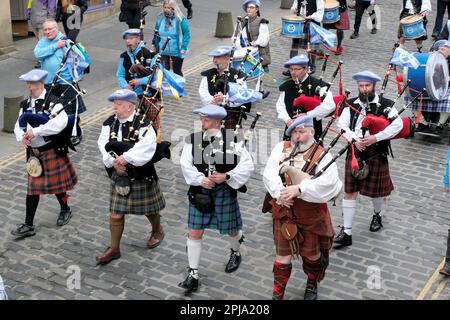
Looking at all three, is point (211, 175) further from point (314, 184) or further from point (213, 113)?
point (314, 184)

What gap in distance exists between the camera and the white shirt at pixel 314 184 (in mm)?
6168

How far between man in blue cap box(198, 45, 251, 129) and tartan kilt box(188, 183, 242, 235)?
2.09m

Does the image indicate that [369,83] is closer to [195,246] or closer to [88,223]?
[195,246]

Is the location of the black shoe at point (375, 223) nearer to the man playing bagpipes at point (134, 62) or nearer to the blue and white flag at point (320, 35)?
the man playing bagpipes at point (134, 62)

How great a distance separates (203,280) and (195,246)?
450 mm

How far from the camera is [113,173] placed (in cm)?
730

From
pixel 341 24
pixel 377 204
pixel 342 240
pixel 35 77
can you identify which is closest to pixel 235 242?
pixel 342 240

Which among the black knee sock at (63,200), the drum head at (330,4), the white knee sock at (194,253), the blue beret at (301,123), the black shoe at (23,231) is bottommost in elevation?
the black shoe at (23,231)

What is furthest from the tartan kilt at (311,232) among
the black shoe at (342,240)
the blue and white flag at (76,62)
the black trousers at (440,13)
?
the black trousers at (440,13)

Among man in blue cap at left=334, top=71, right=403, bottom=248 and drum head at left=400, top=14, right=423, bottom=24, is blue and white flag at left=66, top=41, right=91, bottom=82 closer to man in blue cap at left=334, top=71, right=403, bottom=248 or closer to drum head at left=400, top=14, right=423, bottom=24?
man in blue cap at left=334, top=71, right=403, bottom=248

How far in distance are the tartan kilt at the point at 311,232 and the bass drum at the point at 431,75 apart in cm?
449

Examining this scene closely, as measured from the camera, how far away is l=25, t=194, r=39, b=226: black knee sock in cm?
789

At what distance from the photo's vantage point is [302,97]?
823 cm
